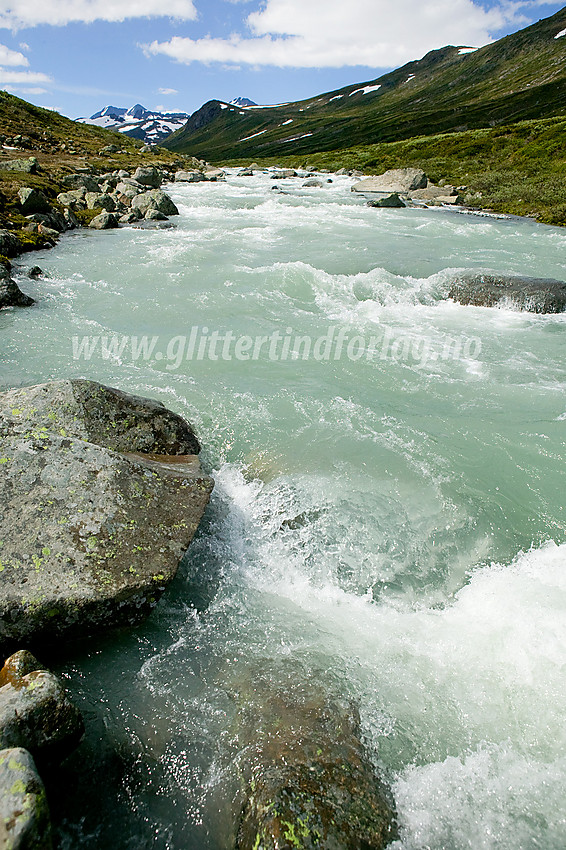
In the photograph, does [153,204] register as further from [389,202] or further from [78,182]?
[389,202]

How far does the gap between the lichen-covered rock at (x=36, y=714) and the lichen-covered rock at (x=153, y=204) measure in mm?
37303

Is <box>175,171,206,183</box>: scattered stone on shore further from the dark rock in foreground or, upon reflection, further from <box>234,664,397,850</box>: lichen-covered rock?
<box>234,664,397,850</box>: lichen-covered rock

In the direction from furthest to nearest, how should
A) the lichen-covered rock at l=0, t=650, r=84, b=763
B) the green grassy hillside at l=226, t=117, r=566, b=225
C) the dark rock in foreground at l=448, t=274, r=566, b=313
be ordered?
the green grassy hillside at l=226, t=117, r=566, b=225
the dark rock in foreground at l=448, t=274, r=566, b=313
the lichen-covered rock at l=0, t=650, r=84, b=763

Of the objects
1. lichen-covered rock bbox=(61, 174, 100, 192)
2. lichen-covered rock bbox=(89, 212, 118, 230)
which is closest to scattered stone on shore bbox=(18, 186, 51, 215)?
lichen-covered rock bbox=(89, 212, 118, 230)

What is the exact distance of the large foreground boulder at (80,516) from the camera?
4824 millimetres

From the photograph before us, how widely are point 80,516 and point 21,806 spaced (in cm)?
304

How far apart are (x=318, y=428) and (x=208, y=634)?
16.8ft

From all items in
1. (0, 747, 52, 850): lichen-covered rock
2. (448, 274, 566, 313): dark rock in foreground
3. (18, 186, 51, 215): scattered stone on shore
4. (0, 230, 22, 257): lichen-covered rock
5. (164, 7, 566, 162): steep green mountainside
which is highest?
(164, 7, 566, 162): steep green mountainside

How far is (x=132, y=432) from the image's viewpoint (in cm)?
745

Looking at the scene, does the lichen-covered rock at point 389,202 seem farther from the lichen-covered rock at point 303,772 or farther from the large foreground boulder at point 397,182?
the lichen-covered rock at point 303,772

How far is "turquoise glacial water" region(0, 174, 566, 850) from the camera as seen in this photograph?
4121 mm

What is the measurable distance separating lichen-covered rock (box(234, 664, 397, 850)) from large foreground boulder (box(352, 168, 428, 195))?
6510cm

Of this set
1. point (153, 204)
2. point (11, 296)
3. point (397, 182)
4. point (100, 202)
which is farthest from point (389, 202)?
point (11, 296)

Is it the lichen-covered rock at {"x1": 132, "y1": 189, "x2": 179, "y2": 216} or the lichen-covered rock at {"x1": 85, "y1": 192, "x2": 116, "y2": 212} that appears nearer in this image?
Result: the lichen-covered rock at {"x1": 85, "y1": 192, "x2": 116, "y2": 212}
